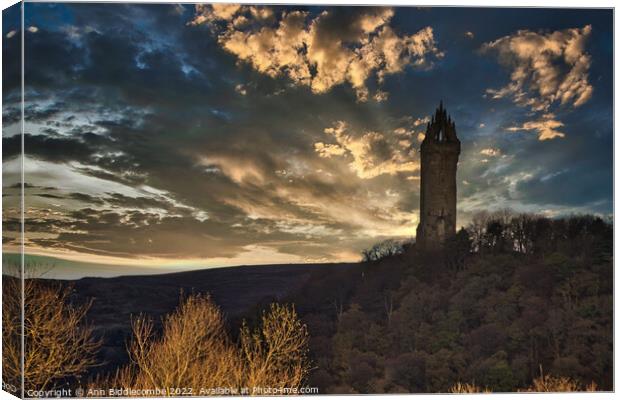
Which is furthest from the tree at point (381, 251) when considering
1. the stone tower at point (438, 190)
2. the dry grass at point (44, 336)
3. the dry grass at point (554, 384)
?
the dry grass at point (44, 336)

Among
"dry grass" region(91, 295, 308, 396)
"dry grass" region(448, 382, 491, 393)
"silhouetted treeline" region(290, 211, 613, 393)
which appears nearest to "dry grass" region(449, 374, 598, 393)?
"dry grass" region(448, 382, 491, 393)

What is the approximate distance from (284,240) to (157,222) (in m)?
2.73

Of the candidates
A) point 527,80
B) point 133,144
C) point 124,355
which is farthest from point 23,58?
point 527,80

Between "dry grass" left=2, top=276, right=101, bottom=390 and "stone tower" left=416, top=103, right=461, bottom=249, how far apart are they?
7.53 m

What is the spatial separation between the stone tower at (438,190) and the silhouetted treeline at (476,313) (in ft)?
1.19

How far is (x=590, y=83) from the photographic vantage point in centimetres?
1711

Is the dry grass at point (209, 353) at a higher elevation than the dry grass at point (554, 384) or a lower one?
higher

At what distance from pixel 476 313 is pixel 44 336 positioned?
348 inches

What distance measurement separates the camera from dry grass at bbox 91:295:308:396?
1600 cm

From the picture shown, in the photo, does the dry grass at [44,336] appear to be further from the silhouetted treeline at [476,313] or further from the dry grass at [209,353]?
the silhouetted treeline at [476,313]

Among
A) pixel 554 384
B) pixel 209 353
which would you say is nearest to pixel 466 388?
pixel 554 384

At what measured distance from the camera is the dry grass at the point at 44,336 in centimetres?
1476

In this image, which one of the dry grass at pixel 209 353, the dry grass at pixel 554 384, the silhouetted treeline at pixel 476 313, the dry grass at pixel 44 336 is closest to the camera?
the dry grass at pixel 44 336

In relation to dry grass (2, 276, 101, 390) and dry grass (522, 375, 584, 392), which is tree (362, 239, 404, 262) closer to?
dry grass (522, 375, 584, 392)
